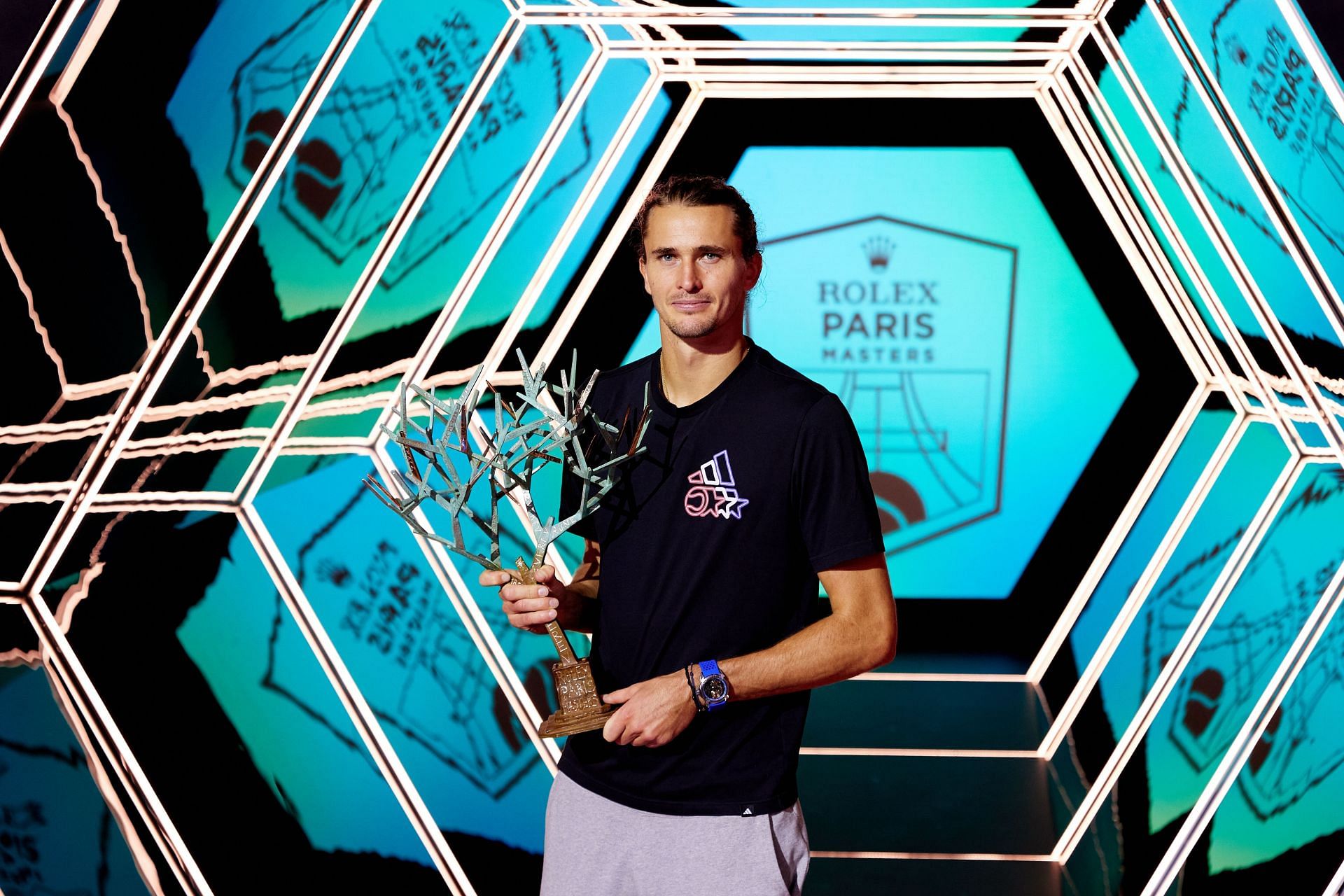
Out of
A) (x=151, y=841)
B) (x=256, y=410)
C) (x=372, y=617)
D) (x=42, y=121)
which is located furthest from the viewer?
(x=372, y=617)

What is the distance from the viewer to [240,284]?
2.32 metres

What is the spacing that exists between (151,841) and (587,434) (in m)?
1.47

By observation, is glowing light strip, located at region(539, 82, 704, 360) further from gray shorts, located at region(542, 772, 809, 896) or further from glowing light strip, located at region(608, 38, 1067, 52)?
gray shorts, located at region(542, 772, 809, 896)

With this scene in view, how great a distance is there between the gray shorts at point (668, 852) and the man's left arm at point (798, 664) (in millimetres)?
149

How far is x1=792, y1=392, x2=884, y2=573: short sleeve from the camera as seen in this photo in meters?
1.29

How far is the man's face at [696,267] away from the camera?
1.34 m

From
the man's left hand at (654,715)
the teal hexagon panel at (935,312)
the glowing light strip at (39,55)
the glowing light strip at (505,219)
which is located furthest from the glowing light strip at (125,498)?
the teal hexagon panel at (935,312)

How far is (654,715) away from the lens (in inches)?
50.0

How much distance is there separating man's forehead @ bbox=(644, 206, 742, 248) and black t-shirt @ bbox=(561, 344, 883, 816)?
0.55 ft

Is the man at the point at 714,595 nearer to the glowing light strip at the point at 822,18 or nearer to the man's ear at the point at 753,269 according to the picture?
the man's ear at the point at 753,269

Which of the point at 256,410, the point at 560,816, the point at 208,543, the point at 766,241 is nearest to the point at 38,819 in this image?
the point at 208,543

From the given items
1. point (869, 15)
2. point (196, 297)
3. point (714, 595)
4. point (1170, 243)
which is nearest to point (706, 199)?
point (714, 595)

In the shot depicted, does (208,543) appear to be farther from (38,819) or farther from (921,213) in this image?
(921,213)

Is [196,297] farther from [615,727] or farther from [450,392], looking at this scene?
[615,727]
